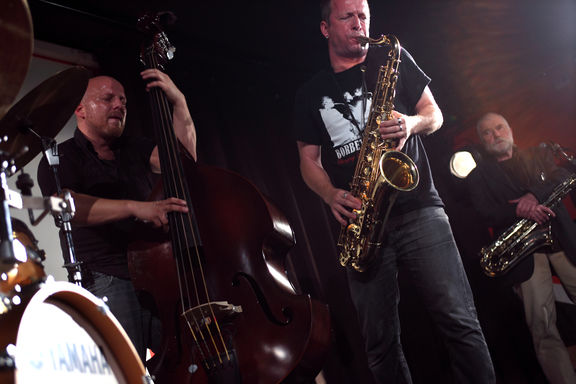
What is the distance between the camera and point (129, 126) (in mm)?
3330

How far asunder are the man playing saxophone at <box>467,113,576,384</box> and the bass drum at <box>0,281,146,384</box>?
307cm

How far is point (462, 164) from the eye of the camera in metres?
4.27

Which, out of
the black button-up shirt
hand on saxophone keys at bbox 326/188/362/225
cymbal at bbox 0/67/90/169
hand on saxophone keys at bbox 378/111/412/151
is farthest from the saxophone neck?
cymbal at bbox 0/67/90/169

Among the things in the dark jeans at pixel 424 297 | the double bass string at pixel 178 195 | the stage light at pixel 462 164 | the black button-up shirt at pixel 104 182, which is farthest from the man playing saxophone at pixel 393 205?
the stage light at pixel 462 164

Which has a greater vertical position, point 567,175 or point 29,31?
point 29,31

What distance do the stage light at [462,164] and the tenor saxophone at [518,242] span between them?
62cm

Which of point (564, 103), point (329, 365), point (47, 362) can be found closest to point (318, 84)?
point (47, 362)

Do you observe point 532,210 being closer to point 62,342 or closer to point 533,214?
point 533,214

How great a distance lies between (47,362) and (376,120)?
172 cm

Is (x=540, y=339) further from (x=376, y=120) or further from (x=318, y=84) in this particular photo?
(x=318, y=84)

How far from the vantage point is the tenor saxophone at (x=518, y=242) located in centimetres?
365

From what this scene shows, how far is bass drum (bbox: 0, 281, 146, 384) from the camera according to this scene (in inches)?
35.3

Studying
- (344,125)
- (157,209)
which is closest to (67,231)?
(157,209)

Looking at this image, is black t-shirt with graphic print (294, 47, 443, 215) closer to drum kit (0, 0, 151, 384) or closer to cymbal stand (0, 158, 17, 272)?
drum kit (0, 0, 151, 384)
